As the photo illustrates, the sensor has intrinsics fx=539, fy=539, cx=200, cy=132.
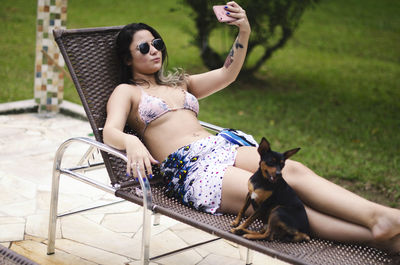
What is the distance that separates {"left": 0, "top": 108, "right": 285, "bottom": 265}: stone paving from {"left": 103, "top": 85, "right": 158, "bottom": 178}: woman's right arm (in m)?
0.72

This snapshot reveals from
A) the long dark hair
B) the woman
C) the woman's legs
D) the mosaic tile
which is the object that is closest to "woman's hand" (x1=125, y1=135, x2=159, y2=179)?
the woman

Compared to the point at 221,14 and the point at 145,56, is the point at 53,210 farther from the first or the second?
the point at 221,14

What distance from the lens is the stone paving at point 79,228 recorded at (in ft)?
10.8

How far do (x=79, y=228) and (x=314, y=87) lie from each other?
250 inches

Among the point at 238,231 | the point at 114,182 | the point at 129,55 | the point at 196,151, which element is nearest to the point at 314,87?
the point at 129,55

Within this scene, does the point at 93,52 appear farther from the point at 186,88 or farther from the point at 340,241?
the point at 340,241

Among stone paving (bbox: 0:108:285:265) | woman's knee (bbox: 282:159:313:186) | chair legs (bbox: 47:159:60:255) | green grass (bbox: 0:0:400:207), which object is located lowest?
green grass (bbox: 0:0:400:207)

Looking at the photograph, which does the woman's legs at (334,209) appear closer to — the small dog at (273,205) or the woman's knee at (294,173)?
the woman's knee at (294,173)

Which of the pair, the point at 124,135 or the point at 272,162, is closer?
the point at 272,162

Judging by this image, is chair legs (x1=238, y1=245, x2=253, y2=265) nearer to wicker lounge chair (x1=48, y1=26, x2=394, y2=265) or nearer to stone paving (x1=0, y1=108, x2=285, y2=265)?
stone paving (x1=0, y1=108, x2=285, y2=265)

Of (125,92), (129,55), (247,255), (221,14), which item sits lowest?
(247,255)

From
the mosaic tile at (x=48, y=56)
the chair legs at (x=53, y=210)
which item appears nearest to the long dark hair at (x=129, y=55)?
the chair legs at (x=53, y=210)

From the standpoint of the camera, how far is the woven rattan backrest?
3.21m

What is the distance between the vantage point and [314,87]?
30.1 ft
